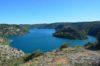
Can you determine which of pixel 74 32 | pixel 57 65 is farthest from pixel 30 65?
pixel 74 32

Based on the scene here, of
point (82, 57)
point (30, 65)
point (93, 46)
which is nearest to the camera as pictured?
point (30, 65)

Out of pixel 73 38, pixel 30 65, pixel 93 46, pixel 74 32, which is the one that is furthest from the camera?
pixel 74 32

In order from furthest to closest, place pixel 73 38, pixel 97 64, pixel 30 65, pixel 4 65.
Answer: pixel 73 38 < pixel 4 65 < pixel 30 65 < pixel 97 64

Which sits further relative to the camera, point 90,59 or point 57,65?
point 90,59

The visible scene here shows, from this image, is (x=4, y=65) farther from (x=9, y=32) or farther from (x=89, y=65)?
(x=9, y=32)

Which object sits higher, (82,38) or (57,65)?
(57,65)

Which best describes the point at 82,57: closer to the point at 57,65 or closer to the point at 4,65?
the point at 57,65

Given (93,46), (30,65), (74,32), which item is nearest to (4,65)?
(30,65)

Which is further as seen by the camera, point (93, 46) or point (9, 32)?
point (9, 32)

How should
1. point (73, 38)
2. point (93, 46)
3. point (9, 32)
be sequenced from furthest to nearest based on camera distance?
point (9, 32) → point (73, 38) → point (93, 46)
